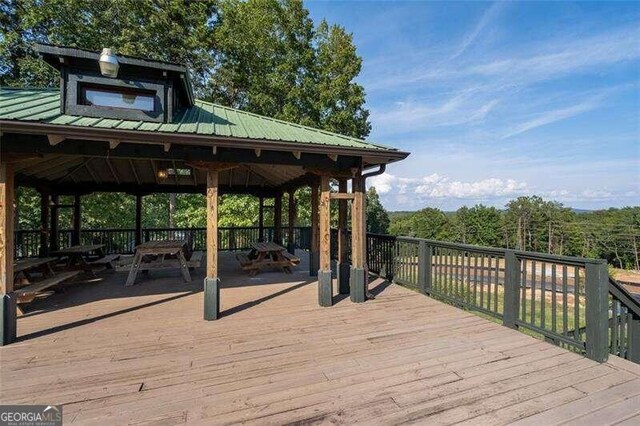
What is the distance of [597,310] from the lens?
120 inches

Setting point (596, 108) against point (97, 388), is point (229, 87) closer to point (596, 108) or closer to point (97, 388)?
point (97, 388)

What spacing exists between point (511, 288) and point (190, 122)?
5309 millimetres

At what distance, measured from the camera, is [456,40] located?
38.0ft

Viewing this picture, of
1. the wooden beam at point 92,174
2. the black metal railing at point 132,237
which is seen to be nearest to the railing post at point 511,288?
the black metal railing at point 132,237

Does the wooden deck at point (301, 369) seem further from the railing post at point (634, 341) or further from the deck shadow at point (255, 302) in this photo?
the railing post at point (634, 341)

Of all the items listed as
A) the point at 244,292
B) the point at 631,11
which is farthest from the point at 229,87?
the point at 631,11

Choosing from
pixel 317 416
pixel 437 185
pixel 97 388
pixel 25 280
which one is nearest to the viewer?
pixel 317 416

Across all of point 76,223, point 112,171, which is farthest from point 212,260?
point 76,223

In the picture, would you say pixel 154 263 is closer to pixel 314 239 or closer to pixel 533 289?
pixel 314 239

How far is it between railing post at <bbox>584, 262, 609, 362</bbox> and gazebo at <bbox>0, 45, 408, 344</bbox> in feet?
9.11

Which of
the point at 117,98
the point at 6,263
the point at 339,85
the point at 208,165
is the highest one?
the point at 339,85

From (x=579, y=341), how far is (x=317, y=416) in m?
3.04

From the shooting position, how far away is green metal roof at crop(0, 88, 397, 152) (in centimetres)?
371

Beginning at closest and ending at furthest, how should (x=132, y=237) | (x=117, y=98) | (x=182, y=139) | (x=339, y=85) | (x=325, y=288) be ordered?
(x=182, y=139), (x=117, y=98), (x=325, y=288), (x=132, y=237), (x=339, y=85)
